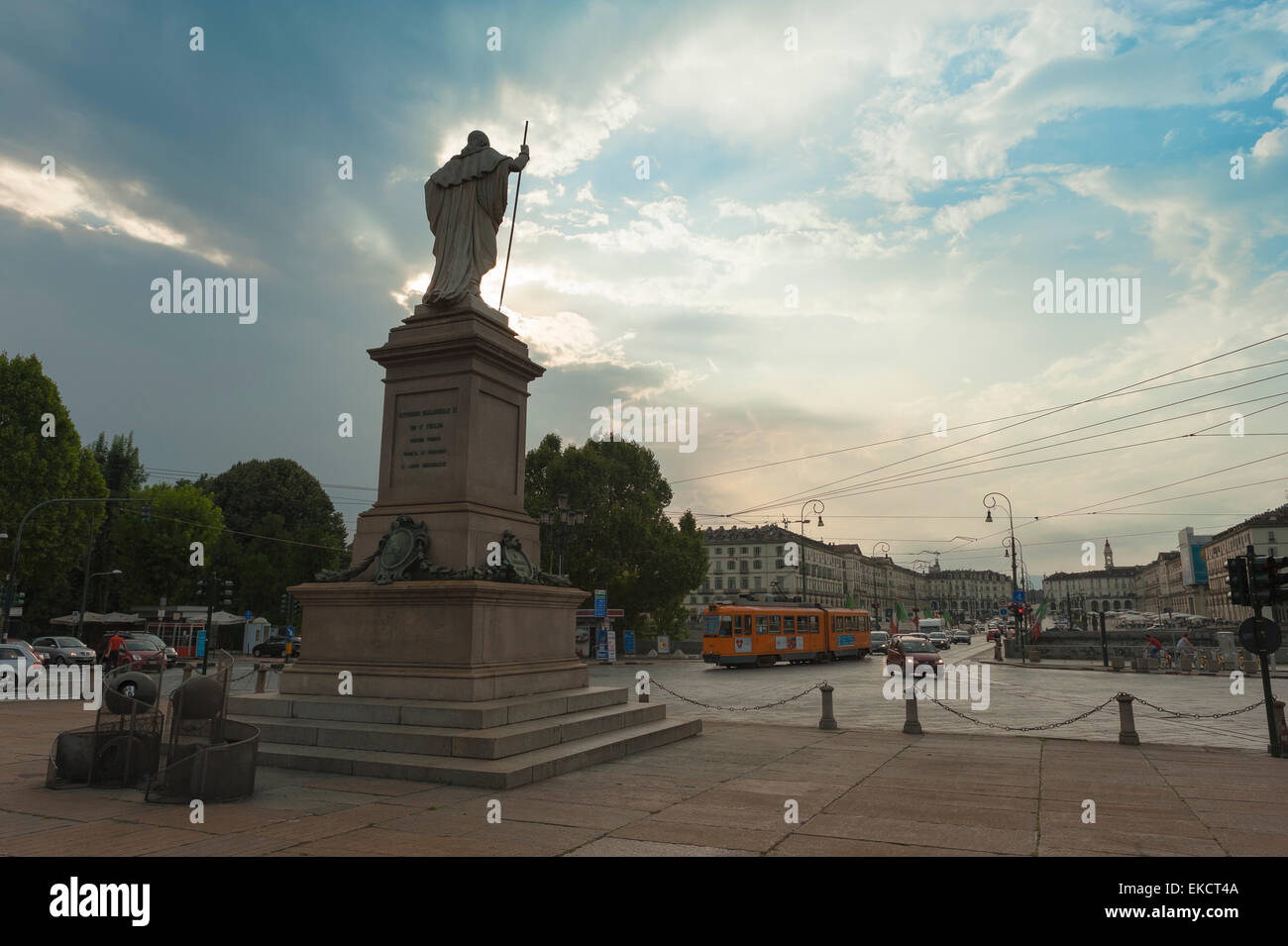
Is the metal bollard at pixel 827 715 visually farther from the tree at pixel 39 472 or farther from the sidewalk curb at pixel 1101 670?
the tree at pixel 39 472

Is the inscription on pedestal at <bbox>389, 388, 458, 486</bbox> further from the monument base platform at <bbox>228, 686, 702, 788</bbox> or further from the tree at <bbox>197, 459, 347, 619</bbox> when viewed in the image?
the tree at <bbox>197, 459, 347, 619</bbox>

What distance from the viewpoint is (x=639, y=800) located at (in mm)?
7641

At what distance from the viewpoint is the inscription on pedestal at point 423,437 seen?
11.8 m

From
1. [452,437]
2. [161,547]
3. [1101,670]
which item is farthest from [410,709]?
[161,547]

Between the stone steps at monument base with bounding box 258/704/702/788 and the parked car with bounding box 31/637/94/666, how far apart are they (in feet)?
92.8

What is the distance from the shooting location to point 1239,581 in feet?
45.7

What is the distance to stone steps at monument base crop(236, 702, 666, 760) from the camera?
29.0ft

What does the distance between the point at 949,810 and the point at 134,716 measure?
791 centimetres

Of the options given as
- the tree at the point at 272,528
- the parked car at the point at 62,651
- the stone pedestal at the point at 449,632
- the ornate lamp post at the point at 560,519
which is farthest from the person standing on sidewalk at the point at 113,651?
the tree at the point at 272,528

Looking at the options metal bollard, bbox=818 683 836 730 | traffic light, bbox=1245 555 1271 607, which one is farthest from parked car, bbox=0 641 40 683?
traffic light, bbox=1245 555 1271 607
